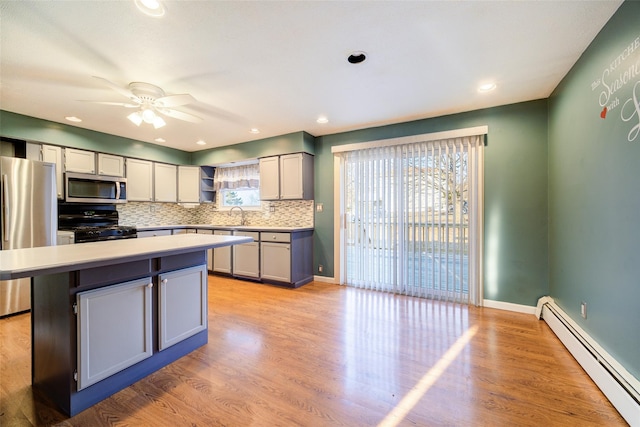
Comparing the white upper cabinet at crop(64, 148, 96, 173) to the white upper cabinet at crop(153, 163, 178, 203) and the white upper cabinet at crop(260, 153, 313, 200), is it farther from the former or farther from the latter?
the white upper cabinet at crop(260, 153, 313, 200)

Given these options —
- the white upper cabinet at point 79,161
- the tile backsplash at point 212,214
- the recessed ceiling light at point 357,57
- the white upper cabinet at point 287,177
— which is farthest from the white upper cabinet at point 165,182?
the recessed ceiling light at point 357,57

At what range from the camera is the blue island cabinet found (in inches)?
57.4

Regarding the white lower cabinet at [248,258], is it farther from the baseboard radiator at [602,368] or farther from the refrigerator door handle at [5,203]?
the baseboard radiator at [602,368]

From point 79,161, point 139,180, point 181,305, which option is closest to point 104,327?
point 181,305

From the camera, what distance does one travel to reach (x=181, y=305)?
2037 mm

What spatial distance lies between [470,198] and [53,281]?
12.8 feet

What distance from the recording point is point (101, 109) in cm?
316

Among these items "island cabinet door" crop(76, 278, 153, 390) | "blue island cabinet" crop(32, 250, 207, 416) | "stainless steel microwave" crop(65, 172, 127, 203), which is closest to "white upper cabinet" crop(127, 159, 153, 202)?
"stainless steel microwave" crop(65, 172, 127, 203)

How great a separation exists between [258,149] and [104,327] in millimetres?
3472

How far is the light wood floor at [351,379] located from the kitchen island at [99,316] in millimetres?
110

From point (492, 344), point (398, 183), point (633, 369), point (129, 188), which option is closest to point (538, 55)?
point (398, 183)

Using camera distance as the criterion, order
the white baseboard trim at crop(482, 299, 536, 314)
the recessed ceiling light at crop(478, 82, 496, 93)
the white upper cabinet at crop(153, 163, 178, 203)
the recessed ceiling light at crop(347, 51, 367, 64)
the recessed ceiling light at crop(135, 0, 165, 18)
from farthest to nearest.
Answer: the white upper cabinet at crop(153, 163, 178, 203) → the white baseboard trim at crop(482, 299, 536, 314) → the recessed ceiling light at crop(478, 82, 496, 93) → the recessed ceiling light at crop(347, 51, 367, 64) → the recessed ceiling light at crop(135, 0, 165, 18)

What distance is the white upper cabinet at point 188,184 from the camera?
17.0ft

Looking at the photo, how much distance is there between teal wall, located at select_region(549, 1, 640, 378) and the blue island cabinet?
298 centimetres
